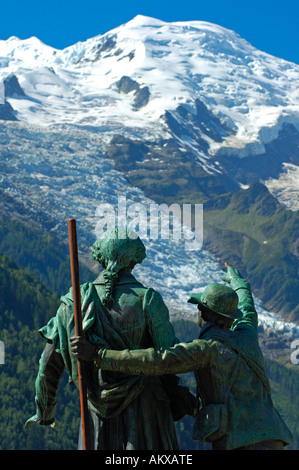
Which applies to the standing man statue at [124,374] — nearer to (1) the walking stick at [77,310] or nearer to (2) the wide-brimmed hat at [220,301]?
(1) the walking stick at [77,310]

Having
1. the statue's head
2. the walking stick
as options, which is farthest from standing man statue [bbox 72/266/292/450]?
the statue's head

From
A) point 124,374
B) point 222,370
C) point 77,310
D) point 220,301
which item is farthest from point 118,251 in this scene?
point 222,370

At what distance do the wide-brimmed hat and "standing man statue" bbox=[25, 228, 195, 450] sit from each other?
521mm

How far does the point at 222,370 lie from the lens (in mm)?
11953

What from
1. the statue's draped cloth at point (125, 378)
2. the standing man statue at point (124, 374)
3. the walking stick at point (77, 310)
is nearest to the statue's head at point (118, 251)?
the standing man statue at point (124, 374)

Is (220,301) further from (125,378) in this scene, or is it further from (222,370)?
(125,378)

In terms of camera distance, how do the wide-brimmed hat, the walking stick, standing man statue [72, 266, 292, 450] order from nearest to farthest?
the walking stick
standing man statue [72, 266, 292, 450]
the wide-brimmed hat

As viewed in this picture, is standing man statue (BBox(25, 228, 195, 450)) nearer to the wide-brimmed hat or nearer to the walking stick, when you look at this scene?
the walking stick

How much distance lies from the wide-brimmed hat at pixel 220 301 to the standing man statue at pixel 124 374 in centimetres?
52

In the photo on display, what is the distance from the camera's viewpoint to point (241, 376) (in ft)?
39.4

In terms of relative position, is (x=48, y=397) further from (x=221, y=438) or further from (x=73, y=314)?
(x=221, y=438)

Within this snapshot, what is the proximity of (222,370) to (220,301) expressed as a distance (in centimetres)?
81

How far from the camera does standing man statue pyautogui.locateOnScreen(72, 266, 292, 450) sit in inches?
457

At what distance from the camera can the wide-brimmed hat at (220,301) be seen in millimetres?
12164
